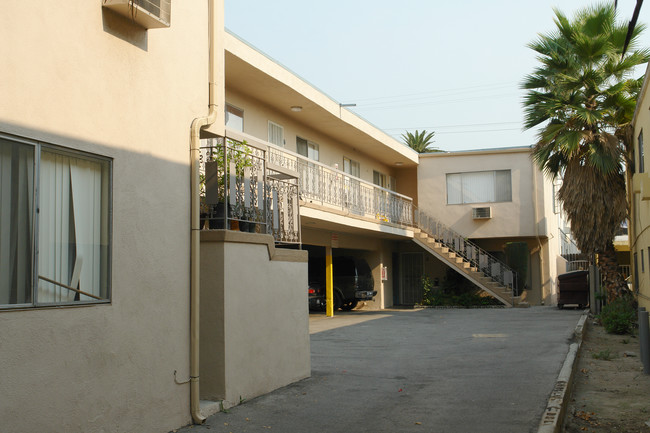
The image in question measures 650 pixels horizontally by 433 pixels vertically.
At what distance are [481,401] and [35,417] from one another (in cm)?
536

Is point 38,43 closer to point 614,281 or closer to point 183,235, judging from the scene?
point 183,235

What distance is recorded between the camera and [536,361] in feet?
37.8

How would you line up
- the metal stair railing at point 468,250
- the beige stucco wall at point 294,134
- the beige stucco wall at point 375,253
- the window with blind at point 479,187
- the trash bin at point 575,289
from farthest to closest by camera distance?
the window with blind at point 479,187 < the metal stair railing at point 468,250 < the trash bin at point 575,289 < the beige stucco wall at point 375,253 < the beige stucco wall at point 294,134

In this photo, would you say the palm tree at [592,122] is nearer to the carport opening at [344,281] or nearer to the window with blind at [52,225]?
the carport opening at [344,281]

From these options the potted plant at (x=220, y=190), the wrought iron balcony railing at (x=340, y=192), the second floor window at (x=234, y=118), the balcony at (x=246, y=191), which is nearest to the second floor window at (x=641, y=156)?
the wrought iron balcony railing at (x=340, y=192)

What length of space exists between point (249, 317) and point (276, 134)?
493 inches

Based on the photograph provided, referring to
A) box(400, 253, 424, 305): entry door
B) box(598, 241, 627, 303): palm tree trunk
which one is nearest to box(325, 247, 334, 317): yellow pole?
box(400, 253, 424, 305): entry door

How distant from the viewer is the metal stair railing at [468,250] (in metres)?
27.2

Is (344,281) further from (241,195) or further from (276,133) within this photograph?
(241,195)

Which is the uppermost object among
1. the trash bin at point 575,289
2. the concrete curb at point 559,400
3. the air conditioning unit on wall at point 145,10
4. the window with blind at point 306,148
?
the window with blind at point 306,148

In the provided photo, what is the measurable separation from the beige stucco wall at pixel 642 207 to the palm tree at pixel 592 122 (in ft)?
2.08

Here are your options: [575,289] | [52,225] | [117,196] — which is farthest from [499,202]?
[52,225]

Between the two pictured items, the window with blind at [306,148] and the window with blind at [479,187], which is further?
the window with blind at [479,187]

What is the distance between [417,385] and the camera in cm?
960
